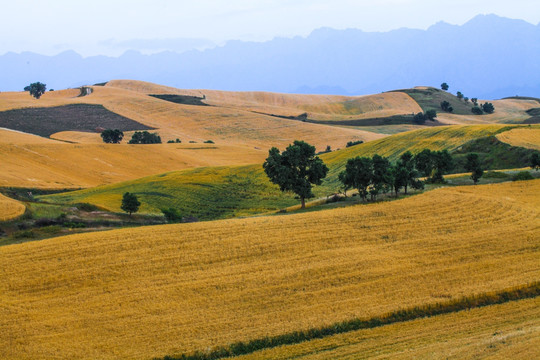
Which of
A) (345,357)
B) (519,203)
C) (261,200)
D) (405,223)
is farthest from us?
(261,200)

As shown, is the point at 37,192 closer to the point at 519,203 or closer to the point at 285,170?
the point at 285,170

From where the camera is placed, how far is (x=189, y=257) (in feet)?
113

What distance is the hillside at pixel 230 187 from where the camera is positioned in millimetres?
68875

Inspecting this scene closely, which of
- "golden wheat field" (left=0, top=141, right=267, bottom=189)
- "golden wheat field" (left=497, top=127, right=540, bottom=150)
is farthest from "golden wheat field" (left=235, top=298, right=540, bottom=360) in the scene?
"golden wheat field" (left=0, top=141, right=267, bottom=189)

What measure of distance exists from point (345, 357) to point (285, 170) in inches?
1430

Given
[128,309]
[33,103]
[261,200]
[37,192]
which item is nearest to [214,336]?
[128,309]

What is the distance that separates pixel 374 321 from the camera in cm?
2581

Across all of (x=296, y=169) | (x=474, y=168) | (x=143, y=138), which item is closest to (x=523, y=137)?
(x=474, y=168)

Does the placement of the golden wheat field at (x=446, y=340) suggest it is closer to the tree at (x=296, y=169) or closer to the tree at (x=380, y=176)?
the tree at (x=380, y=176)

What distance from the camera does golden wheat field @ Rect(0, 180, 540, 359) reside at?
82.9ft

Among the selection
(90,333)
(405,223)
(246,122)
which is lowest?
(90,333)

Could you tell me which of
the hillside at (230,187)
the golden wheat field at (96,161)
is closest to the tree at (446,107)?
the hillside at (230,187)

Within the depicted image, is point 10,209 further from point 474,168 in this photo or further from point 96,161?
point 96,161

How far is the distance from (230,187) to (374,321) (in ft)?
187
